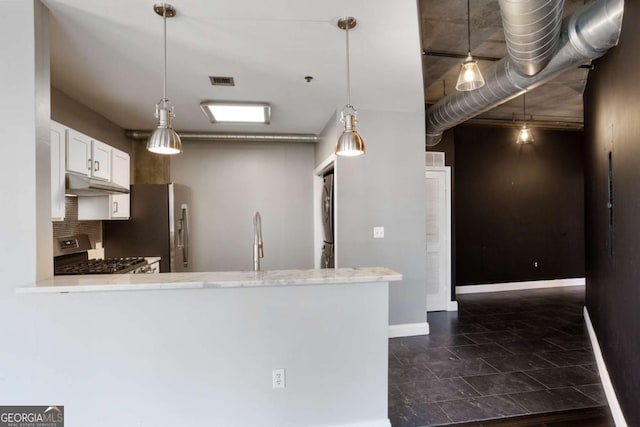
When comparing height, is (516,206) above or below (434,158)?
below

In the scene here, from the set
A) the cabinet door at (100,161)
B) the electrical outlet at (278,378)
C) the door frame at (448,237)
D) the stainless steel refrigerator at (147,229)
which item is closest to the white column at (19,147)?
the cabinet door at (100,161)

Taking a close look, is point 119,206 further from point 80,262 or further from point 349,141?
point 349,141

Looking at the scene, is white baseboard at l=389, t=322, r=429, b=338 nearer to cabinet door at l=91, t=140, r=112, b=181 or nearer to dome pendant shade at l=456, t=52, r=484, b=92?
dome pendant shade at l=456, t=52, r=484, b=92

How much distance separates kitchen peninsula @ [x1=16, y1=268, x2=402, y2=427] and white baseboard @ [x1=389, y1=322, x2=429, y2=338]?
5.80ft

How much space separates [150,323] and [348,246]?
223 centimetres

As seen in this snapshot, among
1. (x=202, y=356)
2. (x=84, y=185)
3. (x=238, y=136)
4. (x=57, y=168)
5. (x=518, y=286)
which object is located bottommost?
(x=518, y=286)

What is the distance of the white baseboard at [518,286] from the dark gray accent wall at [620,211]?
2.38 m

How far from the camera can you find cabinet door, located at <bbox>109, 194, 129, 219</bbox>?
3.60m

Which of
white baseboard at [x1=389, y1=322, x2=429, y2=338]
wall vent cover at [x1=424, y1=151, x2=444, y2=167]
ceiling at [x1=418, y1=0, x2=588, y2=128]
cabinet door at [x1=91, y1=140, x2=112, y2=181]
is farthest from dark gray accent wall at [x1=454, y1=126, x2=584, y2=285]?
cabinet door at [x1=91, y1=140, x2=112, y2=181]

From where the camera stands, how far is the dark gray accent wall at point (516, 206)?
5.70 meters

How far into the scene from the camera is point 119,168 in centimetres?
358

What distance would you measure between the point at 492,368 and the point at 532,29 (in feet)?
8.77

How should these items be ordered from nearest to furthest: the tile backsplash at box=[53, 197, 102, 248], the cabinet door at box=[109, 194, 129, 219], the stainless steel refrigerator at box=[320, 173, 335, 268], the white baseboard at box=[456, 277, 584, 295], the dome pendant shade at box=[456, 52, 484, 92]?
the dome pendant shade at box=[456, 52, 484, 92] → the tile backsplash at box=[53, 197, 102, 248] → the cabinet door at box=[109, 194, 129, 219] → the stainless steel refrigerator at box=[320, 173, 335, 268] → the white baseboard at box=[456, 277, 584, 295]

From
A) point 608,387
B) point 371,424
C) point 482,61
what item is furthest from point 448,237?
point 371,424
